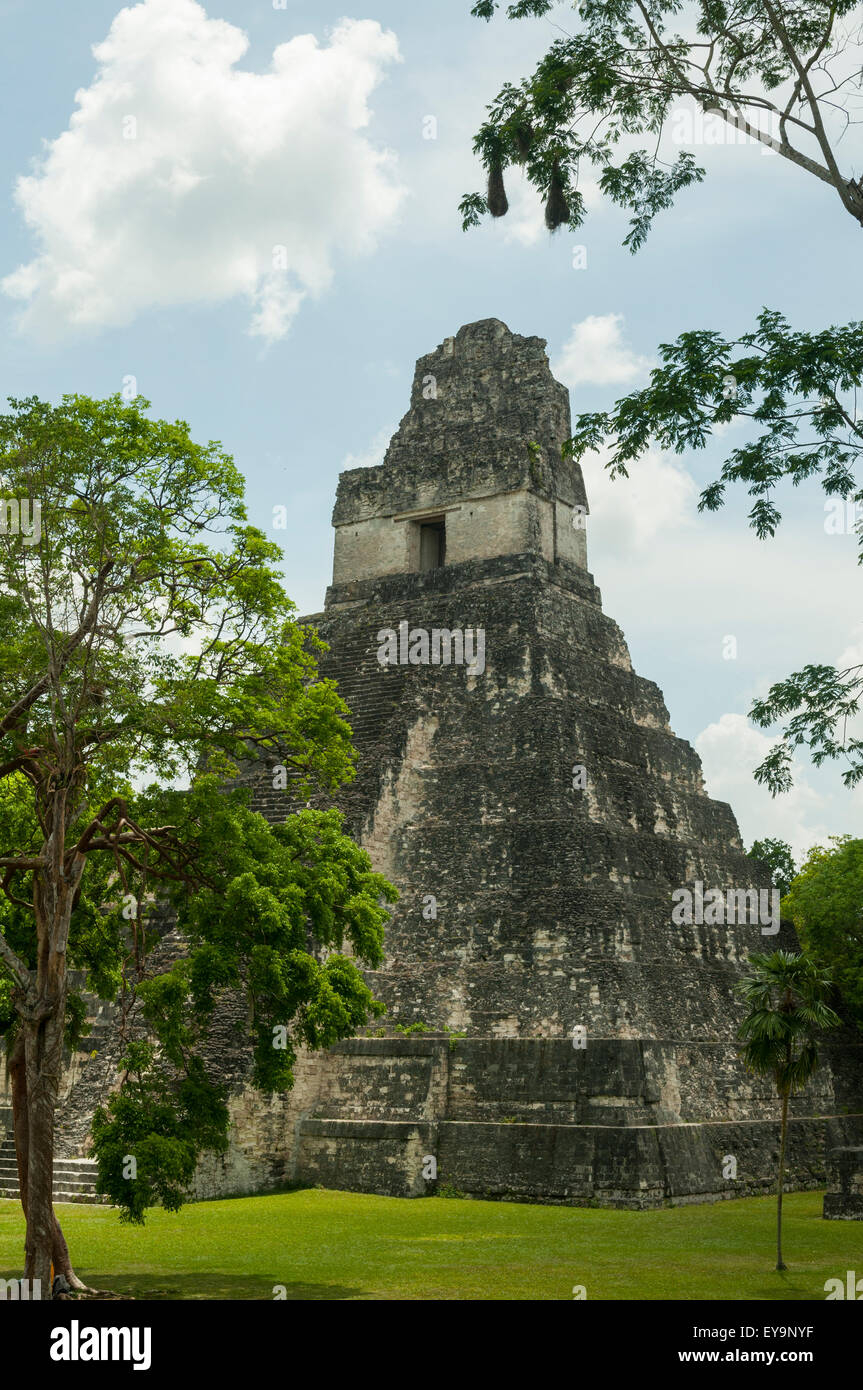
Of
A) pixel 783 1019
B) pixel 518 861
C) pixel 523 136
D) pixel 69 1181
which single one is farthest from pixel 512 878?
pixel 523 136

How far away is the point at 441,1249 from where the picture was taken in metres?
11.8

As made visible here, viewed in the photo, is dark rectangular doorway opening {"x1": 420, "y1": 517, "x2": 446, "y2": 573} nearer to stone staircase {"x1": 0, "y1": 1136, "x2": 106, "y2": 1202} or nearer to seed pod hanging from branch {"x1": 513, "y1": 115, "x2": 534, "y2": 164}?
seed pod hanging from branch {"x1": 513, "y1": 115, "x2": 534, "y2": 164}

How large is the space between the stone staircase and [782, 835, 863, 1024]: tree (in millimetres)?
16410

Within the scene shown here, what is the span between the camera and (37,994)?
30.1 ft

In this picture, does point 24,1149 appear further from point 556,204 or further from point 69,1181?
point 556,204

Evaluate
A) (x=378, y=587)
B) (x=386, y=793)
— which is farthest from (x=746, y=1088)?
(x=378, y=587)

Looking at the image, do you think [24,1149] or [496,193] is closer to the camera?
[24,1149]

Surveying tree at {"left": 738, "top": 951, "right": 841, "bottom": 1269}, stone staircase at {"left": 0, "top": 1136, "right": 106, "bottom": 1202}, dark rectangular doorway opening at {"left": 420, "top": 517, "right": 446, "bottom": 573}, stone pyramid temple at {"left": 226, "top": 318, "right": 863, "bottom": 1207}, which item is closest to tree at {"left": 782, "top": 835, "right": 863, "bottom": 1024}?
stone pyramid temple at {"left": 226, "top": 318, "right": 863, "bottom": 1207}

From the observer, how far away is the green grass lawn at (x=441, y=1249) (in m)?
9.88

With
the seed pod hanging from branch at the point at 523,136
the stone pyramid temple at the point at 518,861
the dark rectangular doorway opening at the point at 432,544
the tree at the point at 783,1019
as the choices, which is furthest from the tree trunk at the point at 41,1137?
the dark rectangular doorway opening at the point at 432,544

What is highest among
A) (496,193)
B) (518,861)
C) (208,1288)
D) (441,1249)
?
(496,193)

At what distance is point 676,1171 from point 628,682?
9.44 metres

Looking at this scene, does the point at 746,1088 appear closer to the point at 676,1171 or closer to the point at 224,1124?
the point at 676,1171

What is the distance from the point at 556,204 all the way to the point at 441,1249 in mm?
9788
